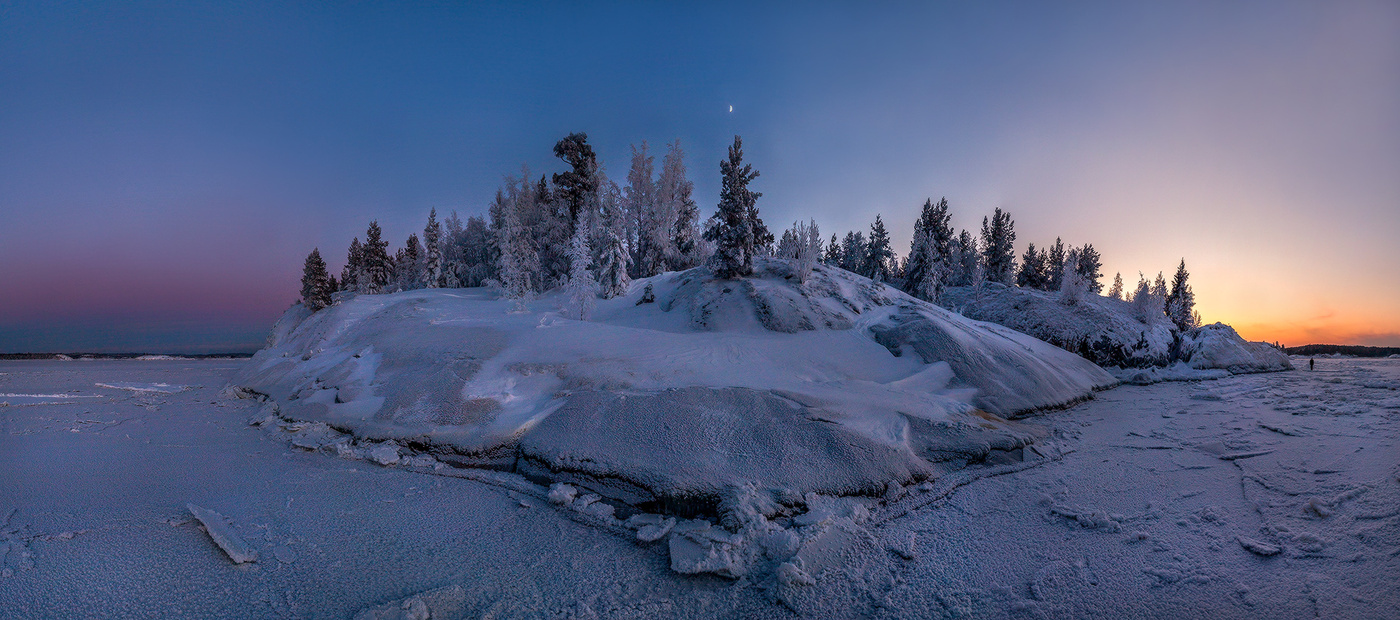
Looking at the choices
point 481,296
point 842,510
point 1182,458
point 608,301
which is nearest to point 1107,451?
point 1182,458

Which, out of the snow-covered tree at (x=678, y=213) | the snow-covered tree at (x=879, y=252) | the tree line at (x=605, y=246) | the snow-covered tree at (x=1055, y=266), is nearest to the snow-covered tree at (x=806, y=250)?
the tree line at (x=605, y=246)

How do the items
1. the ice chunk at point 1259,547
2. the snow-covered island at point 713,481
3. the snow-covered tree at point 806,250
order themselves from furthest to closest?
the snow-covered tree at point 806,250
the ice chunk at point 1259,547
the snow-covered island at point 713,481

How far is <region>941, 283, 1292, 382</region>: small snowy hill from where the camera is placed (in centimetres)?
1736

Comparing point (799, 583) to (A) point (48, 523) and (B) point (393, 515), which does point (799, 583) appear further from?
(A) point (48, 523)

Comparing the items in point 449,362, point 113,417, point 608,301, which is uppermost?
point 608,301

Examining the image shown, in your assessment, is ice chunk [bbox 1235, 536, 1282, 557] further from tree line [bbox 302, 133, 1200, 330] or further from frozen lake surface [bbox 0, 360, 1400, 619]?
tree line [bbox 302, 133, 1200, 330]

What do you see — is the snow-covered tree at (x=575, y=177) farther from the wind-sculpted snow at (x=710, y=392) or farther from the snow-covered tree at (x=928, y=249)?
the snow-covered tree at (x=928, y=249)

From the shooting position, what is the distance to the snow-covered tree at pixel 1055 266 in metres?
48.4

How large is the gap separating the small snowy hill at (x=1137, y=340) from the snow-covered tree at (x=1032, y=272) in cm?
2583

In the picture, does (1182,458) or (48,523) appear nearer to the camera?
(48,523)

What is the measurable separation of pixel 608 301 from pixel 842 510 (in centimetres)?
1481

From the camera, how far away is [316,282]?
27.9 meters

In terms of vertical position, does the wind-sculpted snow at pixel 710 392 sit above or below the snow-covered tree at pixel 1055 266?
below

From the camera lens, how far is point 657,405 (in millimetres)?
7453
